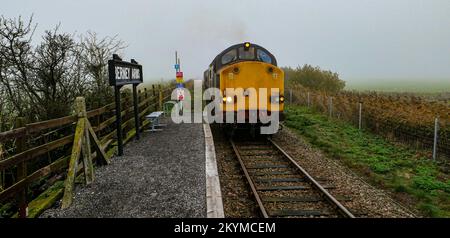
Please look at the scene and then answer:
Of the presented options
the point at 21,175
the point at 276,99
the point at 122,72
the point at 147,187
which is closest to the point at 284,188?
the point at 147,187

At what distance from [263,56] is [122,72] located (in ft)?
16.1

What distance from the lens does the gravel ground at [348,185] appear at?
6.13m

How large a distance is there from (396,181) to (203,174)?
4.08m

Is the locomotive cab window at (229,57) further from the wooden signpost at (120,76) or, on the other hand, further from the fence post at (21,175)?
the fence post at (21,175)

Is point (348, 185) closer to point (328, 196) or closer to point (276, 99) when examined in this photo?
point (328, 196)

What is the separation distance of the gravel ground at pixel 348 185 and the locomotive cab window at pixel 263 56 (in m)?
2.68

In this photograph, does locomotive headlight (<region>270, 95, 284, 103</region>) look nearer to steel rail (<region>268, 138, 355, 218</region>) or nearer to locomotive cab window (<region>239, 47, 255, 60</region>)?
locomotive cab window (<region>239, 47, 255, 60</region>)

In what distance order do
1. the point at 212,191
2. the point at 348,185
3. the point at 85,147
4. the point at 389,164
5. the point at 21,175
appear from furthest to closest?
1. the point at 389,164
2. the point at 348,185
3. the point at 85,147
4. the point at 212,191
5. the point at 21,175

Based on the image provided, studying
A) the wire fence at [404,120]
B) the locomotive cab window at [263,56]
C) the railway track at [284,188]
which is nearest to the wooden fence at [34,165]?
the railway track at [284,188]

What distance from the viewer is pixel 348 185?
738cm

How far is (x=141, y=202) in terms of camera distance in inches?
217

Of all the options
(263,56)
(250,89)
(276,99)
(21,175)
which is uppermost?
(263,56)
